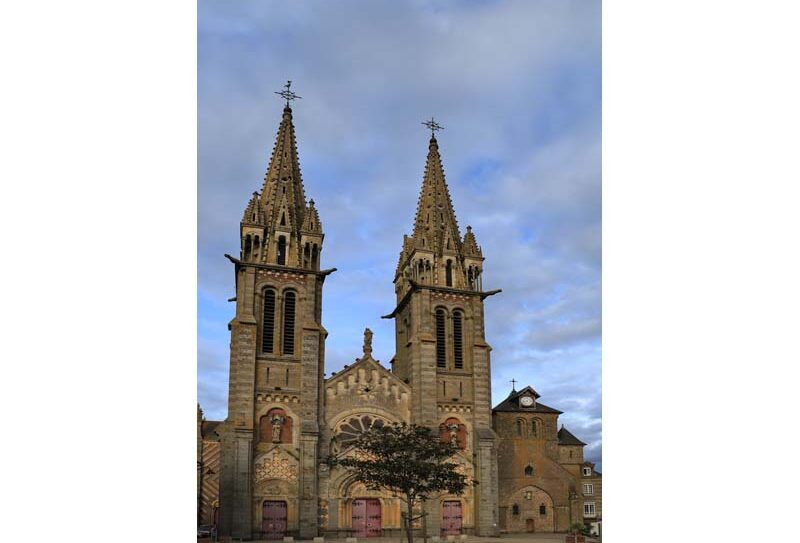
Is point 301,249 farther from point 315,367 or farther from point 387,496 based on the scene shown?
point 387,496

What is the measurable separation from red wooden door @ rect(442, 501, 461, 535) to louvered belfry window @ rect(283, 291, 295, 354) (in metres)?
11.5

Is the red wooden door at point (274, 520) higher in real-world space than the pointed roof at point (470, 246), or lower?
lower

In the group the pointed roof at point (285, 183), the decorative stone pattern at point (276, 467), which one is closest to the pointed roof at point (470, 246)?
the pointed roof at point (285, 183)

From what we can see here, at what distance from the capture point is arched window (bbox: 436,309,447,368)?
3600 centimetres

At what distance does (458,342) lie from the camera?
37.0m

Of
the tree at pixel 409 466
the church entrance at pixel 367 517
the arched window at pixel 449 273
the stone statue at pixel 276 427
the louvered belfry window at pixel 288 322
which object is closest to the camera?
the tree at pixel 409 466

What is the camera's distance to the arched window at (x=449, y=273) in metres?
38.6

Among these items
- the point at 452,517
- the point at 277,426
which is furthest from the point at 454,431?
the point at 277,426

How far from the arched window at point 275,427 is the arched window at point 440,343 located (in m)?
9.24

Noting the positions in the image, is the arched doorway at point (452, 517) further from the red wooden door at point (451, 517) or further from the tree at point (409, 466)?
the tree at point (409, 466)

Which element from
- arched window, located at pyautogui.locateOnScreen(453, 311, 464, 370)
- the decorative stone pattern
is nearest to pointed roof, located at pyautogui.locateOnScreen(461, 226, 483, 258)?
arched window, located at pyautogui.locateOnScreen(453, 311, 464, 370)
